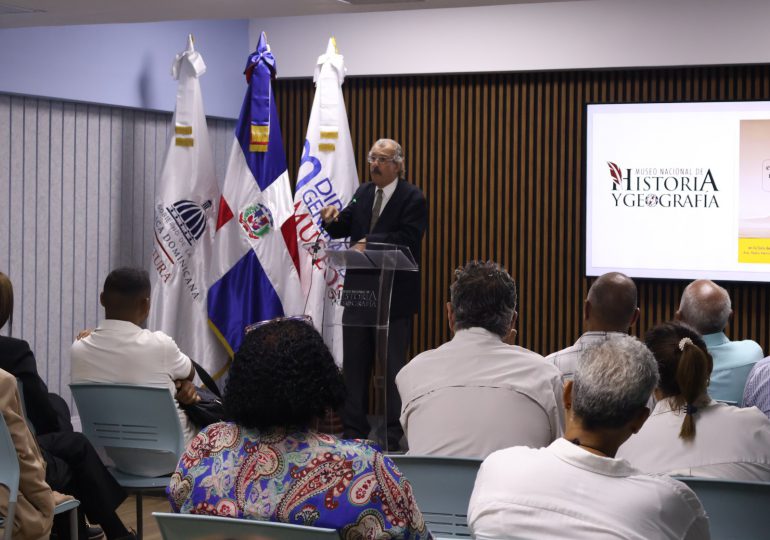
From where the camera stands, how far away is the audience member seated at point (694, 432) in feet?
9.00

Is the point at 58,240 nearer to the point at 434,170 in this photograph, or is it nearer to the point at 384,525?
the point at 434,170

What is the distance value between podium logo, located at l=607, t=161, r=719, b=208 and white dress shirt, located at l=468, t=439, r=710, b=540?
5.13 metres

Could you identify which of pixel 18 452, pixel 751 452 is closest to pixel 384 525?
pixel 751 452

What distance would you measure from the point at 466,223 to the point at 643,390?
5.47 metres

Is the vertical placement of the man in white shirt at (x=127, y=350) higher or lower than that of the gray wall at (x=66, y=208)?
lower

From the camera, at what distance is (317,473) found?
2.00 metres

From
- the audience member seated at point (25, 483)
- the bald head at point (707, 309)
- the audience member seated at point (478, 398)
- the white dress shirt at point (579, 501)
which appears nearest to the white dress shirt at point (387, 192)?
the bald head at point (707, 309)

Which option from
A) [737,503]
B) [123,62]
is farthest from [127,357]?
[123,62]

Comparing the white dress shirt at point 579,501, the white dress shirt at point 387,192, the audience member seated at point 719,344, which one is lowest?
the white dress shirt at point 579,501

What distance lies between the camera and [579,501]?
194 cm

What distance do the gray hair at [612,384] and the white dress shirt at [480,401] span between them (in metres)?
0.87

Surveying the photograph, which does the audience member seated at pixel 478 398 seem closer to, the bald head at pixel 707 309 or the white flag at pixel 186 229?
the bald head at pixel 707 309

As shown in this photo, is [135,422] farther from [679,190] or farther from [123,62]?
[679,190]

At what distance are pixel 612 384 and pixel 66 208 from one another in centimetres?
482
